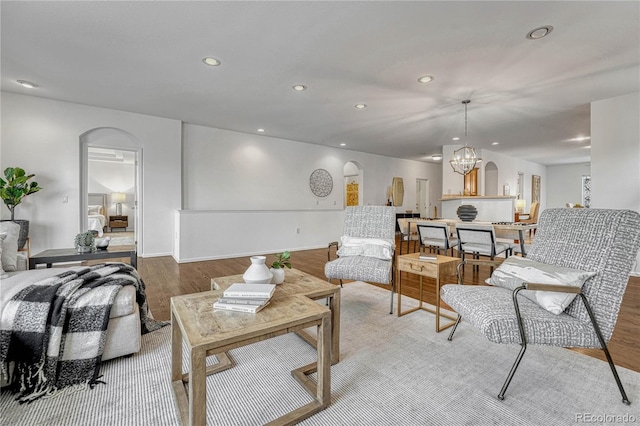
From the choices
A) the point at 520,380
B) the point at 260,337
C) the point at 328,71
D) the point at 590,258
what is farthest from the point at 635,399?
the point at 328,71

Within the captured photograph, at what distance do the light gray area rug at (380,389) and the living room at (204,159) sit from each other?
2505 millimetres

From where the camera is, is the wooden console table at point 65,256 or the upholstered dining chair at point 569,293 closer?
the upholstered dining chair at point 569,293

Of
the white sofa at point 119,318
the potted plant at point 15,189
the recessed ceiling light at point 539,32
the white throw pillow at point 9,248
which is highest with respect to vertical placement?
the recessed ceiling light at point 539,32

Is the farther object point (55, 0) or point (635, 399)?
point (55, 0)

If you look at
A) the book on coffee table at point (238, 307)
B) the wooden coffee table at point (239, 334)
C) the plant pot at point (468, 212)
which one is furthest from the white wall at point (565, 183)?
the book on coffee table at point (238, 307)

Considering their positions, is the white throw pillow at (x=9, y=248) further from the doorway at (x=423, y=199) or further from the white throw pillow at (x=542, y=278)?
the doorway at (x=423, y=199)

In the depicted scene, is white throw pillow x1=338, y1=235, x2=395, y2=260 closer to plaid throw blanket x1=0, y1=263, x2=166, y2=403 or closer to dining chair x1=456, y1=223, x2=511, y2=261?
dining chair x1=456, y1=223, x2=511, y2=261

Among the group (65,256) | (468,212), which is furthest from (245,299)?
(468,212)

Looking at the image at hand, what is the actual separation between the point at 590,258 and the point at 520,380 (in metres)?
0.80

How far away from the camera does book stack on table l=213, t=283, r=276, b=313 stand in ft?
4.62

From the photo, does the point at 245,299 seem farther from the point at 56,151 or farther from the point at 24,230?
the point at 56,151

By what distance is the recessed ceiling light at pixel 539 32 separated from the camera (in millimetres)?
2336

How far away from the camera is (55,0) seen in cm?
210

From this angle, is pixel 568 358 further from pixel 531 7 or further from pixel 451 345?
pixel 531 7
